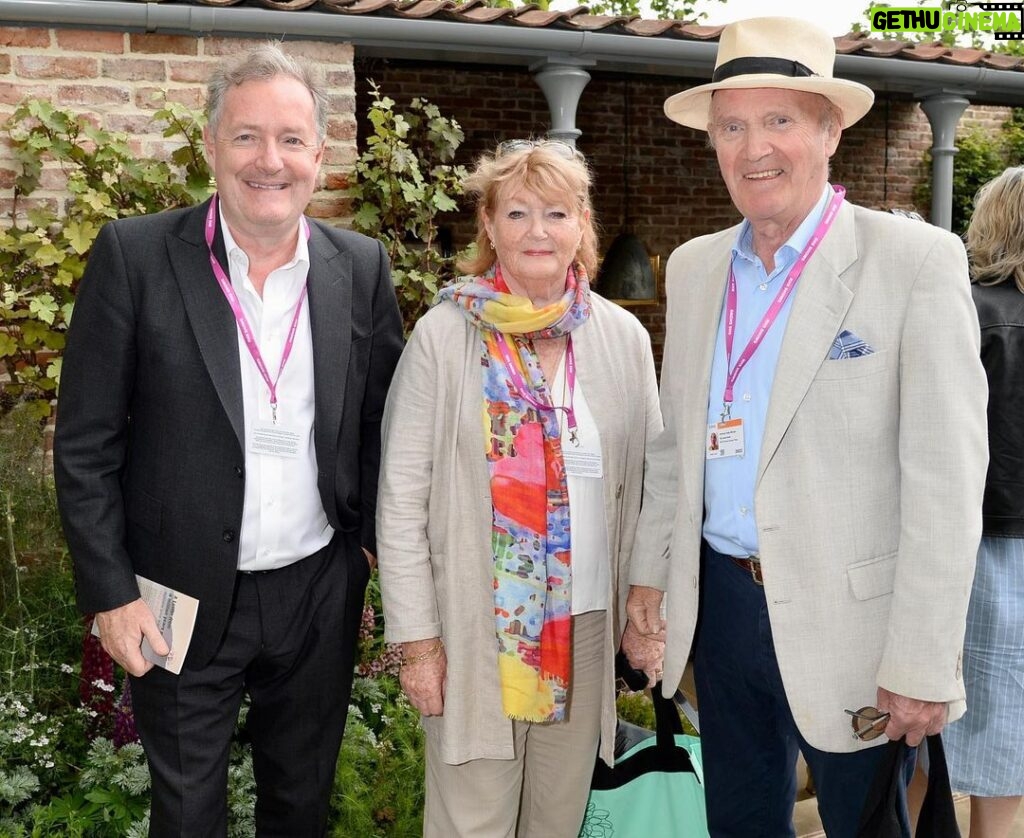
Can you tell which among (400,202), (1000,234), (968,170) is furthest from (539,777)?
(968,170)

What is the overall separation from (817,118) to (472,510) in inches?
44.2

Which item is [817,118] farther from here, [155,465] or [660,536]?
[155,465]

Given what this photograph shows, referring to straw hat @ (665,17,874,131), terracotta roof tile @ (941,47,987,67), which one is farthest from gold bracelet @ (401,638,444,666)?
terracotta roof tile @ (941,47,987,67)

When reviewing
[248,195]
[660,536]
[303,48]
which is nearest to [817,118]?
[660,536]

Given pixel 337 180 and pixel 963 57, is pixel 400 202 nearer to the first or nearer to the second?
pixel 337 180

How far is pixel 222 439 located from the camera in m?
2.13

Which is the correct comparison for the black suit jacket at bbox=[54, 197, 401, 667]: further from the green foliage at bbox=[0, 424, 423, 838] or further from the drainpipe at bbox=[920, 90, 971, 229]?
the drainpipe at bbox=[920, 90, 971, 229]

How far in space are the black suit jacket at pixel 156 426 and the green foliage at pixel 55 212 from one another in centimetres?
219

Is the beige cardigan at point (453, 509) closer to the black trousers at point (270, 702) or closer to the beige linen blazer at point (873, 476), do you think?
the black trousers at point (270, 702)

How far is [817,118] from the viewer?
2.07m

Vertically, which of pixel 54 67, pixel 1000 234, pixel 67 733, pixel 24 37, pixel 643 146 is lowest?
pixel 67 733

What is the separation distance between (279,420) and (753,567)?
3.50 ft

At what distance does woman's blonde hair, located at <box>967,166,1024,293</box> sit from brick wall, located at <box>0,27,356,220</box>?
2.82 m

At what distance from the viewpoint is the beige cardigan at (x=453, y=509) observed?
2.26m
